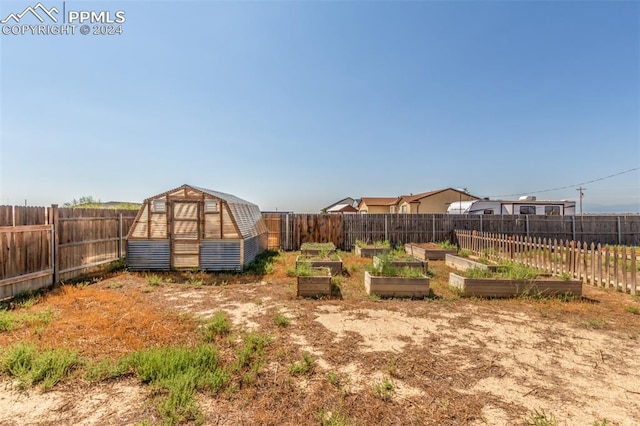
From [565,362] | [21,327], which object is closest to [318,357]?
[565,362]

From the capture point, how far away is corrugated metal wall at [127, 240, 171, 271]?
9.94 metres

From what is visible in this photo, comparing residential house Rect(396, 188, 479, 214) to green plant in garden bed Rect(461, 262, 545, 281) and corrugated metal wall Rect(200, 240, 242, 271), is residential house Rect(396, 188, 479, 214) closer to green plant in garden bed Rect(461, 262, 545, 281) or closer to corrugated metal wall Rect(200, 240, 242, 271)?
green plant in garden bed Rect(461, 262, 545, 281)

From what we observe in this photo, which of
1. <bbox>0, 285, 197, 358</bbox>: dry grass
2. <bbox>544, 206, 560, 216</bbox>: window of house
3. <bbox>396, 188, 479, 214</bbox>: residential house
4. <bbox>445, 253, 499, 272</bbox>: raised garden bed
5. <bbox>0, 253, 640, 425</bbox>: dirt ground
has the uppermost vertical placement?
<bbox>396, 188, 479, 214</bbox>: residential house

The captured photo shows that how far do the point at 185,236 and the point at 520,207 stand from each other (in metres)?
23.6

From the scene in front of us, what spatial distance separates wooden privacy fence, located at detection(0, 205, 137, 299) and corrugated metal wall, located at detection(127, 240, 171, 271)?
1.05 metres

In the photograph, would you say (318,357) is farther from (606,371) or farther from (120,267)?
(120,267)

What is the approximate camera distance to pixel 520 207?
22312mm

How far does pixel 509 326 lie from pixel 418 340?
6.35 feet

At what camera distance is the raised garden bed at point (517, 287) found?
22.6ft

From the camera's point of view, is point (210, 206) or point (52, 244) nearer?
point (52, 244)

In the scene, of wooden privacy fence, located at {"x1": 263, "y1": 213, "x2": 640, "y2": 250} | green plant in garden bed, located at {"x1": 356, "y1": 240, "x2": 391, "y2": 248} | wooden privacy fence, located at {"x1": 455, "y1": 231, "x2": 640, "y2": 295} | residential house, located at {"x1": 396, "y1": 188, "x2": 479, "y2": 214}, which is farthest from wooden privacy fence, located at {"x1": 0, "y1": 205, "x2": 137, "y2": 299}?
residential house, located at {"x1": 396, "y1": 188, "x2": 479, "y2": 214}

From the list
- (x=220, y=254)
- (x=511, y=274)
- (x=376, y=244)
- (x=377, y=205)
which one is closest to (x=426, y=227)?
(x=376, y=244)

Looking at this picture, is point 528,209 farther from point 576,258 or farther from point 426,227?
point 576,258

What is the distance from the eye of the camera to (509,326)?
5203 millimetres
